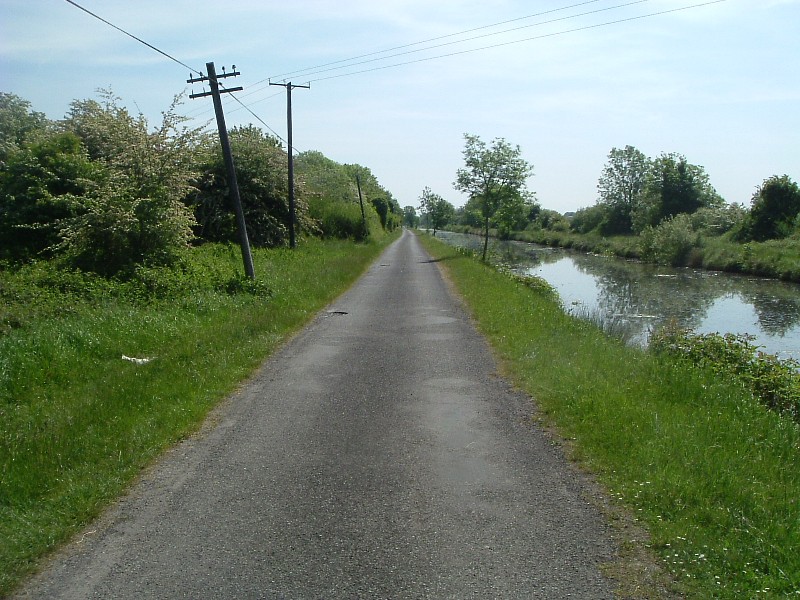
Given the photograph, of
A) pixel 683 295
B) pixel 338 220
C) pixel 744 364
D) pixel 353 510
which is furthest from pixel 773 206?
pixel 353 510

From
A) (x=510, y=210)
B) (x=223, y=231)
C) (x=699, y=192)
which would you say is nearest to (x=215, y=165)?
(x=223, y=231)

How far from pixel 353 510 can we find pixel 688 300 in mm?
24728

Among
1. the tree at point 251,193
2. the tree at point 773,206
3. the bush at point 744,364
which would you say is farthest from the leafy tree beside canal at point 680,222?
the bush at point 744,364

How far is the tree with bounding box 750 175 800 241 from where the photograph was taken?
44.3 metres

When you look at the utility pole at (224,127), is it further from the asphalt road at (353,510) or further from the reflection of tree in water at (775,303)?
the reflection of tree in water at (775,303)

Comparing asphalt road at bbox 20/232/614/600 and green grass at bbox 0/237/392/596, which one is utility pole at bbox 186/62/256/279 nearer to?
green grass at bbox 0/237/392/596

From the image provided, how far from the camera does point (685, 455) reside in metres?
5.72

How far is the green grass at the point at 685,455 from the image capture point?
407cm

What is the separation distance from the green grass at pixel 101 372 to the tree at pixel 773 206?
125ft

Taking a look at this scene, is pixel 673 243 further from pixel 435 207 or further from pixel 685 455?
pixel 435 207

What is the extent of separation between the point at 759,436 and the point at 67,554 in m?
6.37

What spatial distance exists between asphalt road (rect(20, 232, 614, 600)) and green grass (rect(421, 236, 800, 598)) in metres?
0.41

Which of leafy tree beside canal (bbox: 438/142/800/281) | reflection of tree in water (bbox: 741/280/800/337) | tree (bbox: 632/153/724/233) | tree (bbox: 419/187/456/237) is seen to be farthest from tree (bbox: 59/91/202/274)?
tree (bbox: 419/187/456/237)

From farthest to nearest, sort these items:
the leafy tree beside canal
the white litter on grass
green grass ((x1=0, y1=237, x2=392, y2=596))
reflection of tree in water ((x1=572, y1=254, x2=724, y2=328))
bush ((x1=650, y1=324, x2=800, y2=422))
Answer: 1. the leafy tree beside canal
2. reflection of tree in water ((x1=572, y1=254, x2=724, y2=328))
3. the white litter on grass
4. bush ((x1=650, y1=324, x2=800, y2=422))
5. green grass ((x1=0, y1=237, x2=392, y2=596))
